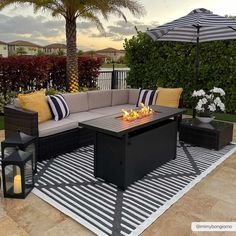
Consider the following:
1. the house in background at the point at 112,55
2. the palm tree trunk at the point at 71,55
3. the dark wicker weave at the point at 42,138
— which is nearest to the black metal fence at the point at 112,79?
the house in background at the point at 112,55

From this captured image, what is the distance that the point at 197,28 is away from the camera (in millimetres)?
4934

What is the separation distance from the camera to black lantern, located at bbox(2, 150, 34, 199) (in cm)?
265

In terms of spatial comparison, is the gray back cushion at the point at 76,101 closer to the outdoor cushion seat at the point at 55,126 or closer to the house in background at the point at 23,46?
the outdoor cushion seat at the point at 55,126

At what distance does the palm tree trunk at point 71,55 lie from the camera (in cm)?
733

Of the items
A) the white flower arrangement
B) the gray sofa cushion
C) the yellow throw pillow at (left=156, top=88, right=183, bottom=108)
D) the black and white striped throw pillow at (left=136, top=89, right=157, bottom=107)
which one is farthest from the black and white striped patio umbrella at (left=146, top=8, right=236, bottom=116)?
the gray sofa cushion

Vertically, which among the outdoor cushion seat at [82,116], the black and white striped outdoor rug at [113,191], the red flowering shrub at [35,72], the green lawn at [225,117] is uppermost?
the red flowering shrub at [35,72]

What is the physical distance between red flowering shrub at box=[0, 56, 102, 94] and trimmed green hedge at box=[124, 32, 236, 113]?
1928 millimetres

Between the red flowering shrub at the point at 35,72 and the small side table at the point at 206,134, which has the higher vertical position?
the red flowering shrub at the point at 35,72

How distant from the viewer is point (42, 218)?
94.3 inches

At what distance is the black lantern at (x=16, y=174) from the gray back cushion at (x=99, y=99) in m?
2.51

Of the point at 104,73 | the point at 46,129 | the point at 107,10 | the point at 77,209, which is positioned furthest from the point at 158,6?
the point at 77,209

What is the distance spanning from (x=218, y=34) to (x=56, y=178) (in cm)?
415

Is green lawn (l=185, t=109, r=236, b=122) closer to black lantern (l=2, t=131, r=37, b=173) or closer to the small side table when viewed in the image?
the small side table

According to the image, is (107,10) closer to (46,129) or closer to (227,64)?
(227,64)
